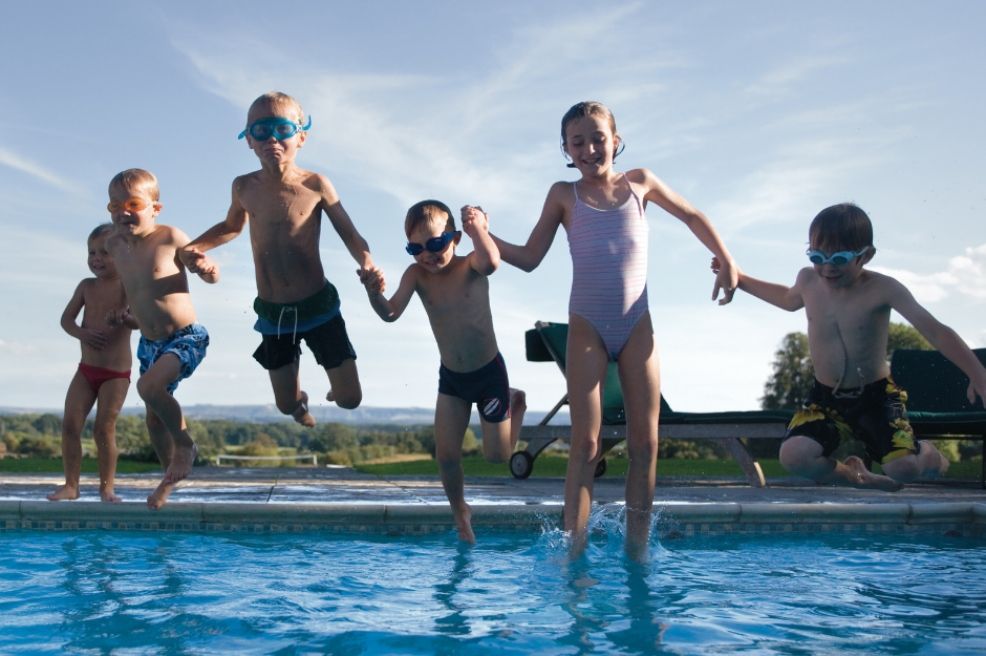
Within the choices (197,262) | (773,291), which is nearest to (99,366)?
(197,262)

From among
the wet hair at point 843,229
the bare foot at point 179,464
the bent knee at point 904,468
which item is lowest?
the bare foot at point 179,464

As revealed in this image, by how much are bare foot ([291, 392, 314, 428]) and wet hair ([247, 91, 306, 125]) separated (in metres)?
1.80

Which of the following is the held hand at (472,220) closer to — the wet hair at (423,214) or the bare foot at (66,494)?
the wet hair at (423,214)

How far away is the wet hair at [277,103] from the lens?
591 centimetres

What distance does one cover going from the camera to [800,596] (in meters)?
5.19

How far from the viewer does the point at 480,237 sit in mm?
5246

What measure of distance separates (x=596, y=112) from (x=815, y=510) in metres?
3.86

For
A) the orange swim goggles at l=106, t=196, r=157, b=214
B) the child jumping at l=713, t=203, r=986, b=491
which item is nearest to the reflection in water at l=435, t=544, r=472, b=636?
the child jumping at l=713, t=203, r=986, b=491

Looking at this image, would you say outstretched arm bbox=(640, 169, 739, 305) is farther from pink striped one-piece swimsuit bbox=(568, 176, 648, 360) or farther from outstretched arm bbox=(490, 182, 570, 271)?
outstretched arm bbox=(490, 182, 570, 271)

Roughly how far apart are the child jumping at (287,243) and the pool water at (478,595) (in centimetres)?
127

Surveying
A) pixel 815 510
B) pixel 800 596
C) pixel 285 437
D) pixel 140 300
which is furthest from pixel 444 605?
pixel 285 437

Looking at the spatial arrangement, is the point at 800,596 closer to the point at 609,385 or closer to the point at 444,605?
the point at 444,605

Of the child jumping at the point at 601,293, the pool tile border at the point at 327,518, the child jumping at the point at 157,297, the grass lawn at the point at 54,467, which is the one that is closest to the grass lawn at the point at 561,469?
the grass lawn at the point at 54,467

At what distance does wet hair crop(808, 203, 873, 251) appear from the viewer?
5.41m
